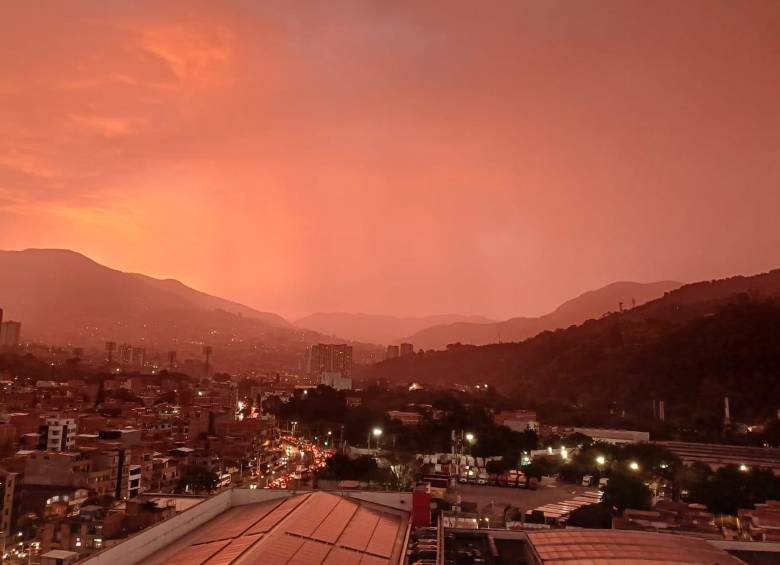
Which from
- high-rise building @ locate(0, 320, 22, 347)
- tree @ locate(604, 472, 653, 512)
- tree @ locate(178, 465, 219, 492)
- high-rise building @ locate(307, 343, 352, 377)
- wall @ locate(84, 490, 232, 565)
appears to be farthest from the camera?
high-rise building @ locate(307, 343, 352, 377)

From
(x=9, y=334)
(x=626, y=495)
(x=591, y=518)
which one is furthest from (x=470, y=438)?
(x=9, y=334)

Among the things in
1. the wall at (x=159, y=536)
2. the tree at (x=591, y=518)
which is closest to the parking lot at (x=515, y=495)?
the tree at (x=591, y=518)

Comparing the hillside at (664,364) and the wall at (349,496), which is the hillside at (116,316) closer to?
the hillside at (664,364)

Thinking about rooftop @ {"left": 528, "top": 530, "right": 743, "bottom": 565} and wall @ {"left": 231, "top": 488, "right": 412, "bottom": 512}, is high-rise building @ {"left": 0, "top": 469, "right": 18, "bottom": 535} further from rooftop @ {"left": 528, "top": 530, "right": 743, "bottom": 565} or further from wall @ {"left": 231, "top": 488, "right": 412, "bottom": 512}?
rooftop @ {"left": 528, "top": 530, "right": 743, "bottom": 565}

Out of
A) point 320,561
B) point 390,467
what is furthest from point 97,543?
point 390,467

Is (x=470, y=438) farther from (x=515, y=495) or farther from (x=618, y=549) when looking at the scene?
(x=618, y=549)

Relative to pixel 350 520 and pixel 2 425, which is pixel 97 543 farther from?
pixel 2 425

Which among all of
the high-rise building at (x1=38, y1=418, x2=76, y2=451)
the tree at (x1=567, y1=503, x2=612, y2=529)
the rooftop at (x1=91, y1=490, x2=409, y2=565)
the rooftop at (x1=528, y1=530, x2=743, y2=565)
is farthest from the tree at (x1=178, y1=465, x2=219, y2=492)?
the rooftop at (x1=528, y1=530, x2=743, y2=565)
